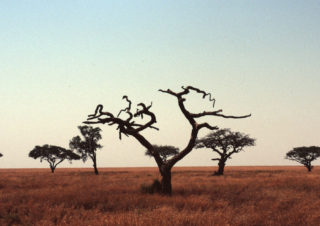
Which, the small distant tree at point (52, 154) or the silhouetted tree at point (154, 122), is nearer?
the silhouetted tree at point (154, 122)

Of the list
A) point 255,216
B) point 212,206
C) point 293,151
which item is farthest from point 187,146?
point 293,151

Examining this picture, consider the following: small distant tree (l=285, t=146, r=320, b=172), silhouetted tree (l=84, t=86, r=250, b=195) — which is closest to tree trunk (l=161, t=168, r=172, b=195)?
silhouetted tree (l=84, t=86, r=250, b=195)

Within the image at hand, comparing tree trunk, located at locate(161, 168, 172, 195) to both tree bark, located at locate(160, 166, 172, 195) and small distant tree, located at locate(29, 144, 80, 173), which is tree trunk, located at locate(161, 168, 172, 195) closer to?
tree bark, located at locate(160, 166, 172, 195)

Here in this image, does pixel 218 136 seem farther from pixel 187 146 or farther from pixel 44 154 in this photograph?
pixel 44 154

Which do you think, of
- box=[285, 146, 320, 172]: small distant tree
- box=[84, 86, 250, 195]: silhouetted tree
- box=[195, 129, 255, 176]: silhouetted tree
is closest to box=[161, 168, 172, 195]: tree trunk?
box=[84, 86, 250, 195]: silhouetted tree

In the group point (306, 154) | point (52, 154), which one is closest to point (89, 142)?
point (52, 154)

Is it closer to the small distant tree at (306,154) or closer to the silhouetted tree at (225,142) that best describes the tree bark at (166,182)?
the silhouetted tree at (225,142)

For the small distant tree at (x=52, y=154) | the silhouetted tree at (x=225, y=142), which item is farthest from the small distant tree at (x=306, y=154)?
the small distant tree at (x=52, y=154)

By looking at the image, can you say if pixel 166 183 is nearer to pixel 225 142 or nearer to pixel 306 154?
pixel 225 142

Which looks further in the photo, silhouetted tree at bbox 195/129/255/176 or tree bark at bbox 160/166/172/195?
silhouetted tree at bbox 195/129/255/176

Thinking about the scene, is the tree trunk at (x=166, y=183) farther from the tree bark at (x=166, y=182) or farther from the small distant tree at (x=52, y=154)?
the small distant tree at (x=52, y=154)

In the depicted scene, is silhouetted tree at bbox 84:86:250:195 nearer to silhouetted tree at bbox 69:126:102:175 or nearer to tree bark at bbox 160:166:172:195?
tree bark at bbox 160:166:172:195

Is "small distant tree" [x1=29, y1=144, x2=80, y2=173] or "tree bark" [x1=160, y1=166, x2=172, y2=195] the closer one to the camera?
"tree bark" [x1=160, y1=166, x2=172, y2=195]

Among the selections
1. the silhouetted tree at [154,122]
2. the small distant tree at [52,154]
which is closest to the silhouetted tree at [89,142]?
the small distant tree at [52,154]
